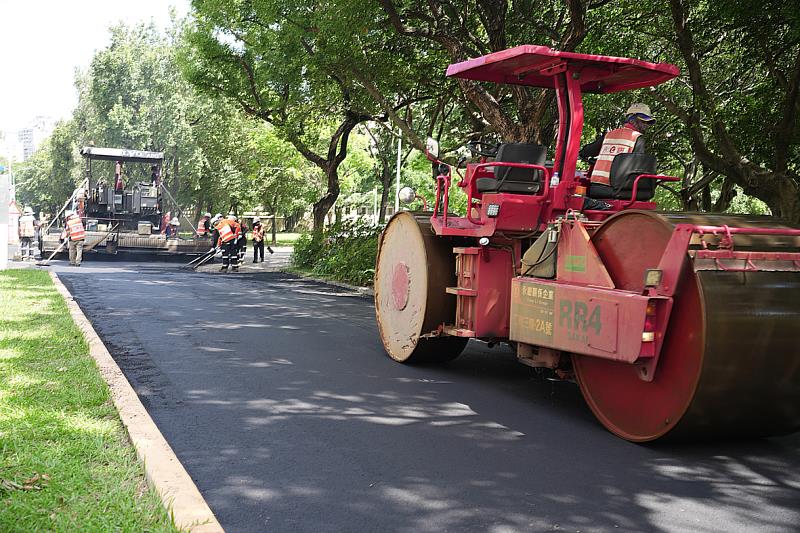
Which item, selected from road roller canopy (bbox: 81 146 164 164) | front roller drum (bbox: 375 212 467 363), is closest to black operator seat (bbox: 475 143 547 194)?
front roller drum (bbox: 375 212 467 363)

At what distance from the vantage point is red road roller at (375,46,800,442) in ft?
17.8

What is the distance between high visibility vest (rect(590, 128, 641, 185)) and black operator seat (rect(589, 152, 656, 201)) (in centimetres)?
5

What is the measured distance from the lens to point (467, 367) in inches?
360

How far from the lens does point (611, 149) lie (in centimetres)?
765

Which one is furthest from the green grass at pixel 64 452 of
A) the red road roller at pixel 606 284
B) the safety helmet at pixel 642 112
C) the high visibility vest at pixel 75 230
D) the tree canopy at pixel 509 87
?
the high visibility vest at pixel 75 230

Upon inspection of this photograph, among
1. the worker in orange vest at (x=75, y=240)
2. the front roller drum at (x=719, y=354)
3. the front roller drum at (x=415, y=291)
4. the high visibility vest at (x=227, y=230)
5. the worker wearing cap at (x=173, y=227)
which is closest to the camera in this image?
the front roller drum at (x=719, y=354)

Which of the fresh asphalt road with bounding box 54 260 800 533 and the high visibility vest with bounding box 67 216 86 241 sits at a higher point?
the high visibility vest with bounding box 67 216 86 241

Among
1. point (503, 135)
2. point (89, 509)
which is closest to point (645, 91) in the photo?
point (503, 135)

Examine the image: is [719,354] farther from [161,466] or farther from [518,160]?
[161,466]

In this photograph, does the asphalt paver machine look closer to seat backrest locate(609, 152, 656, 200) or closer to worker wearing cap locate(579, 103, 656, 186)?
worker wearing cap locate(579, 103, 656, 186)

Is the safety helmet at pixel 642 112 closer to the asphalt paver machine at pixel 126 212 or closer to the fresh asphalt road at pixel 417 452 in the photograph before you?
the fresh asphalt road at pixel 417 452

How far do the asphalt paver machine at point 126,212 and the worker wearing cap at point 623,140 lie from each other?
71.6ft

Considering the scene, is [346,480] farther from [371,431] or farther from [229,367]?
[229,367]

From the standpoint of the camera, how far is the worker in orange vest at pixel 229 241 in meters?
24.1
